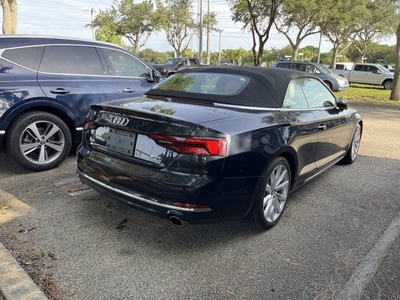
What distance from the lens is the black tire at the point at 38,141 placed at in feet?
14.3

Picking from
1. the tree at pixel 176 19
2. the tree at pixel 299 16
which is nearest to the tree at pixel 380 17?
the tree at pixel 299 16

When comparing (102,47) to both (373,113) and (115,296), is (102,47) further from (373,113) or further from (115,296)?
(373,113)

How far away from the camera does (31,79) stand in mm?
4477

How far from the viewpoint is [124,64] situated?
5707 millimetres

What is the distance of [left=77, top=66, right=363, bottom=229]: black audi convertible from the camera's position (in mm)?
2574

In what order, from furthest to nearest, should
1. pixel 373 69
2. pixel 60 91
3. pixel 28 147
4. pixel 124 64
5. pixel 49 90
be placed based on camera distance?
pixel 373 69
pixel 124 64
pixel 60 91
pixel 49 90
pixel 28 147

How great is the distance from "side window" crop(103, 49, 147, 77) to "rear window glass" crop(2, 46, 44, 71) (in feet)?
3.62

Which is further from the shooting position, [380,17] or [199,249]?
[380,17]

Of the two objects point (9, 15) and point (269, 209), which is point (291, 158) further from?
point (9, 15)

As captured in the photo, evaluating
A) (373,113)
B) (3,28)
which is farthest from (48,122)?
(373,113)

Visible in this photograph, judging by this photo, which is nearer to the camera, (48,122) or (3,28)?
(48,122)

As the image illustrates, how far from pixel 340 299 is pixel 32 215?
2.83m

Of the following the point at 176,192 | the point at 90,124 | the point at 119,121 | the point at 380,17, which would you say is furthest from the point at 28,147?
the point at 380,17

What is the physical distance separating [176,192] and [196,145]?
380mm
